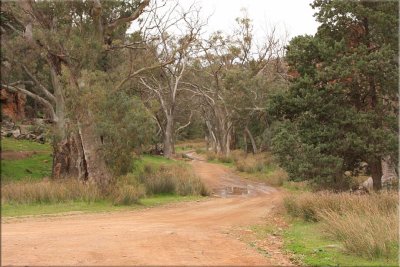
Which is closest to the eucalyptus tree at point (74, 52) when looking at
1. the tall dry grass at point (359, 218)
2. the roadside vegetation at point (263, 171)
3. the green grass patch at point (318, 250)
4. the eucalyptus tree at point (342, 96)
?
the eucalyptus tree at point (342, 96)

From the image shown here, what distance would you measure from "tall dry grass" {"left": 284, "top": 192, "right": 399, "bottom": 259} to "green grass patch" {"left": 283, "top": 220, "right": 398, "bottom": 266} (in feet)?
0.65

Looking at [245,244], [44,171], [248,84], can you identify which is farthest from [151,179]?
[248,84]

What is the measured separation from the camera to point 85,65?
2034 centimetres

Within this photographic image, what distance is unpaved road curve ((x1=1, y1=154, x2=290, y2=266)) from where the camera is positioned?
748 centimetres

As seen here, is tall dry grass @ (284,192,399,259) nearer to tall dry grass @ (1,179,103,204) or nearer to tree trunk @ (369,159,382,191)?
tree trunk @ (369,159,382,191)

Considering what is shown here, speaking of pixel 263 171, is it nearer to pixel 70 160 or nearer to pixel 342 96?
pixel 70 160

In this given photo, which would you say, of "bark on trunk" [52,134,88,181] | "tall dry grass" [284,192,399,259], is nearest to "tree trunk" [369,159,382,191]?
"tall dry grass" [284,192,399,259]

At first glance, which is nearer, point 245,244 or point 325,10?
point 245,244

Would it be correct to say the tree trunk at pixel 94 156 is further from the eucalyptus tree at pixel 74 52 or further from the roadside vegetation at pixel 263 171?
the roadside vegetation at pixel 263 171

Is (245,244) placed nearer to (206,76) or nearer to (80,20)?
(80,20)

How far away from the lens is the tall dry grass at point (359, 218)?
9047mm

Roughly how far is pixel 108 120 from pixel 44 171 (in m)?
8.06

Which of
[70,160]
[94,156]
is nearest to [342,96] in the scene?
[94,156]

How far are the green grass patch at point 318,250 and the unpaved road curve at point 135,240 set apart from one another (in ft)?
2.18
